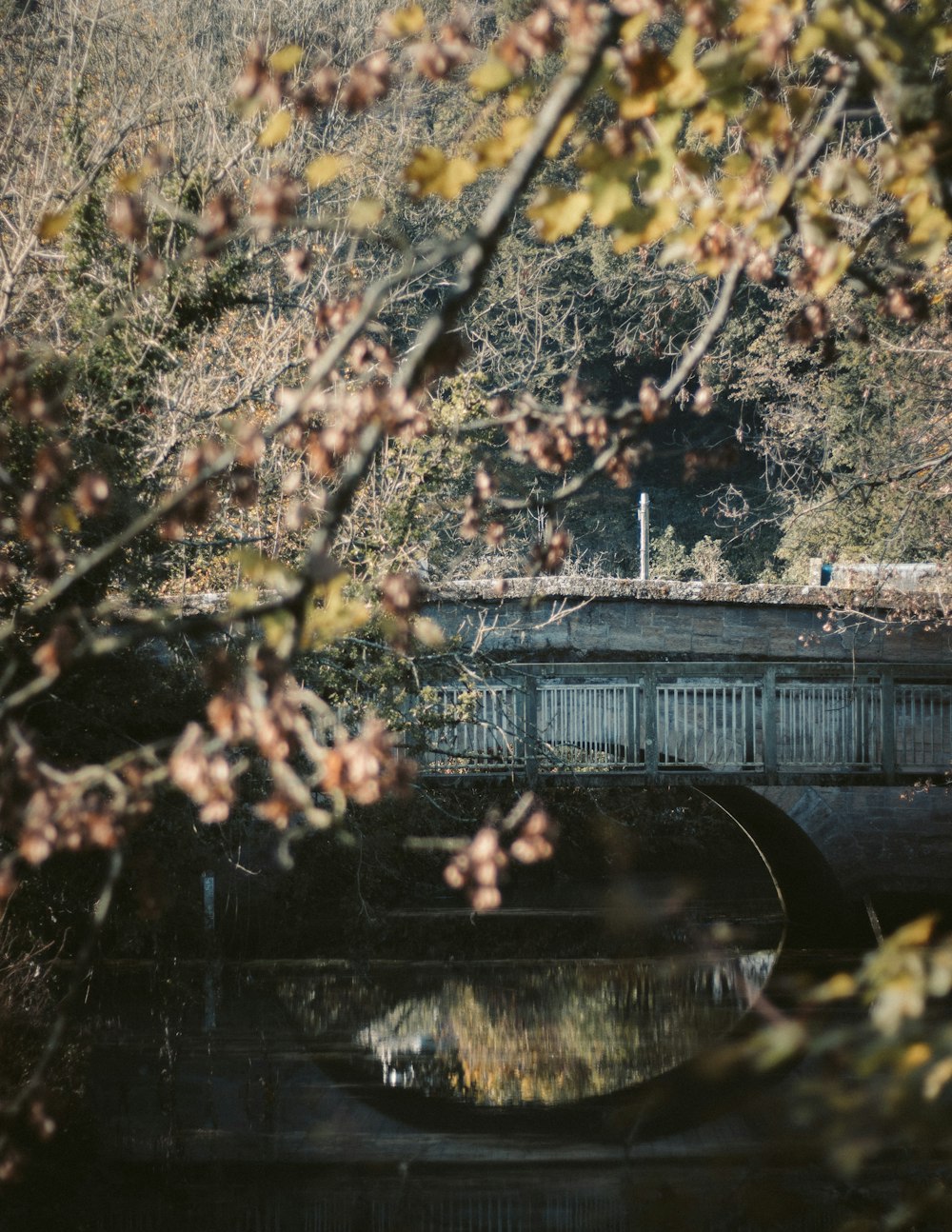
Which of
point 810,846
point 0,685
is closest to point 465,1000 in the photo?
point 810,846

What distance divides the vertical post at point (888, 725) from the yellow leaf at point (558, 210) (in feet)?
38.9

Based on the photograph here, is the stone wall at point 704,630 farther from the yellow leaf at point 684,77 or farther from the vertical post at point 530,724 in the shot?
the yellow leaf at point 684,77

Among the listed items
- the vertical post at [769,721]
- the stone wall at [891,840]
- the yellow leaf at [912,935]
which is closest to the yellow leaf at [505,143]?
the yellow leaf at [912,935]

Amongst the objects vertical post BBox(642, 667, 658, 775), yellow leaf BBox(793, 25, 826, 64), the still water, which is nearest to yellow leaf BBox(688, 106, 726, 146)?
yellow leaf BBox(793, 25, 826, 64)

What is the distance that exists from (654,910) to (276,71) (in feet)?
52.5

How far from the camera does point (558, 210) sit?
257 cm

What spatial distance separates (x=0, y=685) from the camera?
2.69m

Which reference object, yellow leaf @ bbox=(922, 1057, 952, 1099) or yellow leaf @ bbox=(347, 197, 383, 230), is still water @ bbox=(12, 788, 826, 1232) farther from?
yellow leaf @ bbox=(347, 197, 383, 230)

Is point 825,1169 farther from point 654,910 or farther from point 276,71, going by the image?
point 654,910

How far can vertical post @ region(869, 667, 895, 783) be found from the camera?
1372 cm

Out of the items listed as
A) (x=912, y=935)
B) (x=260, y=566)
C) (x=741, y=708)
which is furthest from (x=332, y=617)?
(x=741, y=708)

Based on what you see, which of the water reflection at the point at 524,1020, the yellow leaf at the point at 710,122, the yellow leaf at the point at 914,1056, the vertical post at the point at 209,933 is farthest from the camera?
the vertical post at the point at 209,933

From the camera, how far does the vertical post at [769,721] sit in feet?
44.9

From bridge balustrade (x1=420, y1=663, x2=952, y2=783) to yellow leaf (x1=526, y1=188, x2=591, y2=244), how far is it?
1093cm
